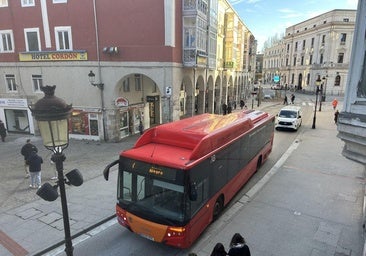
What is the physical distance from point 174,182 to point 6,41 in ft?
69.0

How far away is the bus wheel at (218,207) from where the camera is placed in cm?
802

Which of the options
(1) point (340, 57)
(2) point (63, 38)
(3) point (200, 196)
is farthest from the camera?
(1) point (340, 57)

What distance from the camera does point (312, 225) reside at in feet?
26.5

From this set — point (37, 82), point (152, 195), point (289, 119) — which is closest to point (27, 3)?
point (37, 82)

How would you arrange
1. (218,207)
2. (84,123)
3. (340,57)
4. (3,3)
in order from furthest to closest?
(340,57)
(3,3)
(84,123)
(218,207)

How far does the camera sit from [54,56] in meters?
18.6

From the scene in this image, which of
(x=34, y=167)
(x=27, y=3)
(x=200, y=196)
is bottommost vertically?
(x=34, y=167)

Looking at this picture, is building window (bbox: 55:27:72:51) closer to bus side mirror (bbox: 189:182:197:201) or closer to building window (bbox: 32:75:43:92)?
building window (bbox: 32:75:43:92)

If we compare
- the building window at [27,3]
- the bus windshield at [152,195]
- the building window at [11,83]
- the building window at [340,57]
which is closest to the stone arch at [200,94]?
the building window at [27,3]

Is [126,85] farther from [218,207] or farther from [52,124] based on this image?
[52,124]

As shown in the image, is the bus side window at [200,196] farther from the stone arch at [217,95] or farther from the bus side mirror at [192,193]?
the stone arch at [217,95]

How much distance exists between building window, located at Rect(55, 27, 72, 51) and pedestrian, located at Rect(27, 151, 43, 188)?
11.0 m

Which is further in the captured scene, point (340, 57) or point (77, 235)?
point (340, 57)

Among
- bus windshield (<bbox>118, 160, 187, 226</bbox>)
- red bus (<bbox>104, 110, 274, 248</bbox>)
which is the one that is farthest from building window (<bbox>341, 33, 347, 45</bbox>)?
bus windshield (<bbox>118, 160, 187, 226</bbox>)
